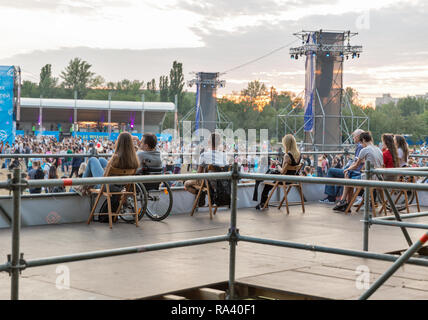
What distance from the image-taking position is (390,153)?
11.4m

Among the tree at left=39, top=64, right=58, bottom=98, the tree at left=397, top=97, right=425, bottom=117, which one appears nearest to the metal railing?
the tree at left=397, top=97, right=425, bottom=117

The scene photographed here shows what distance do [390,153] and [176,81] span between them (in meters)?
99.1

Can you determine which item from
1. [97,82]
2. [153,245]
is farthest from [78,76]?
[153,245]

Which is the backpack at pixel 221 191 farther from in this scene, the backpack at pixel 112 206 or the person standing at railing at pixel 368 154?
the person standing at railing at pixel 368 154

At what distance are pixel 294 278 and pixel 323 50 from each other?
106 ft

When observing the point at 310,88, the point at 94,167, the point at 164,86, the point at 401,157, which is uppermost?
the point at 164,86

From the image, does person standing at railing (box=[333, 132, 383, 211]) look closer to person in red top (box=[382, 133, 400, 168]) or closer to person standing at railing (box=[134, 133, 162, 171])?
person in red top (box=[382, 133, 400, 168])

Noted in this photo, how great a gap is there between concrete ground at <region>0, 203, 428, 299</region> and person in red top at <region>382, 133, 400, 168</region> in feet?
5.83

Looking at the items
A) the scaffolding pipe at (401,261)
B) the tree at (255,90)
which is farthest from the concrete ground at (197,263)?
the tree at (255,90)

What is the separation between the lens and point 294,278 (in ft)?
19.4

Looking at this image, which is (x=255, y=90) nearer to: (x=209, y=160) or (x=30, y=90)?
(x=30, y=90)

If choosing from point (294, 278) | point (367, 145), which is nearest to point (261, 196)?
point (367, 145)

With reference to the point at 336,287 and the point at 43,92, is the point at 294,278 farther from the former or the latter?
the point at 43,92

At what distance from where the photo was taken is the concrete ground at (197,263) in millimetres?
5457
